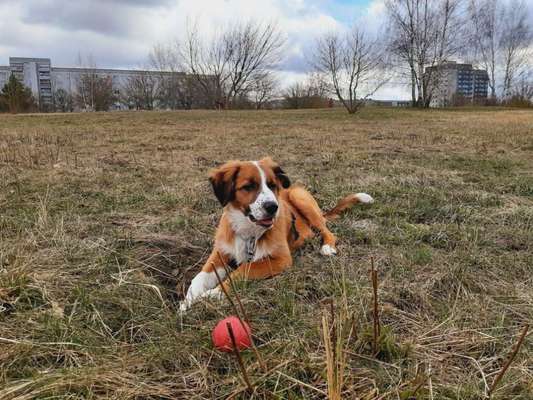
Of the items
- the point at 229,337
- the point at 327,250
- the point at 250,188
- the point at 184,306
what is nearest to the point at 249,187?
the point at 250,188

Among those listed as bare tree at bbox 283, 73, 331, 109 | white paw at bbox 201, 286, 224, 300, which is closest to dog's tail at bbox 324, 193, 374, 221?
white paw at bbox 201, 286, 224, 300

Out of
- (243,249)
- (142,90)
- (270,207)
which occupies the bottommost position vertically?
(243,249)

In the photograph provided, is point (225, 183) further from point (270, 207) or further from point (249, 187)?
point (270, 207)

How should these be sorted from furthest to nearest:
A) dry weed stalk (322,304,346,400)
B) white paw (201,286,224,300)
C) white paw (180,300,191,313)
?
white paw (201,286,224,300) < white paw (180,300,191,313) < dry weed stalk (322,304,346,400)

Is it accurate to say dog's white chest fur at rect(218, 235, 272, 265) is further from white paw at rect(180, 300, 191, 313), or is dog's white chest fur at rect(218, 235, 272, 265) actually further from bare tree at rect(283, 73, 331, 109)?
bare tree at rect(283, 73, 331, 109)

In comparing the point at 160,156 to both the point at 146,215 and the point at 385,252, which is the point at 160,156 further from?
the point at 385,252

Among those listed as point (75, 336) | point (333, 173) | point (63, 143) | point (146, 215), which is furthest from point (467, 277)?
point (63, 143)

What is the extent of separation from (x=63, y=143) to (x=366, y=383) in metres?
10.1

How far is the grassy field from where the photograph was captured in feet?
5.23

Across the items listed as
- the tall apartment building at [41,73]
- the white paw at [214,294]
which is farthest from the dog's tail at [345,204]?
the tall apartment building at [41,73]

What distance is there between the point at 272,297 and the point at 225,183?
102 cm

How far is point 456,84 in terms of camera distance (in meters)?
45.3

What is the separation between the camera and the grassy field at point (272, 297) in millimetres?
1593

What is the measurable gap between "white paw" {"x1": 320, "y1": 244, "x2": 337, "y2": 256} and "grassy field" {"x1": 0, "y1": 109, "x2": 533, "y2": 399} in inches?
2.6
